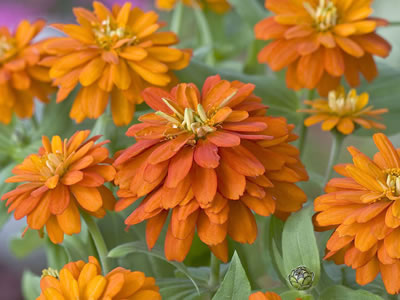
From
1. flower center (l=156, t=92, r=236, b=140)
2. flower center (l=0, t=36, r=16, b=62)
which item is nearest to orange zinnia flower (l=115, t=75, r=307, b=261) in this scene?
flower center (l=156, t=92, r=236, b=140)

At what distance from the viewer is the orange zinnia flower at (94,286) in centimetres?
33

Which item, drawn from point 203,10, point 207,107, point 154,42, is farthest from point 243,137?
point 203,10

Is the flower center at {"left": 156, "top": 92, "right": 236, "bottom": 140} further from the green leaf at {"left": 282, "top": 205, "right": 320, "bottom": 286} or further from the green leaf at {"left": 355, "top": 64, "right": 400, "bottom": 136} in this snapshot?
the green leaf at {"left": 355, "top": 64, "right": 400, "bottom": 136}

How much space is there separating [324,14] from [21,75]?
271 mm

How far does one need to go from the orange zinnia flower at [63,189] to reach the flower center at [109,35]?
0.11 meters

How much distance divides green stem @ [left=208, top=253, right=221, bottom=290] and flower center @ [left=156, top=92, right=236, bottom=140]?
10cm

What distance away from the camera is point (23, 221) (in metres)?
1.20

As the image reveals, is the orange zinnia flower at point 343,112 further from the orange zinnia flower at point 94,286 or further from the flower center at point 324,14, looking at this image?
the orange zinnia flower at point 94,286

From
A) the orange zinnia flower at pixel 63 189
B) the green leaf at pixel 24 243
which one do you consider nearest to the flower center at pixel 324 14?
the orange zinnia flower at pixel 63 189

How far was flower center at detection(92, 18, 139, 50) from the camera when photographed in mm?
506

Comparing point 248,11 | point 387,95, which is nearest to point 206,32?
point 248,11

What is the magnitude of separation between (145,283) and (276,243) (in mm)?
127

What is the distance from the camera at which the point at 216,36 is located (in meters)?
0.76

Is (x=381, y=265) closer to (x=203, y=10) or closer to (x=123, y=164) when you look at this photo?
(x=123, y=164)
